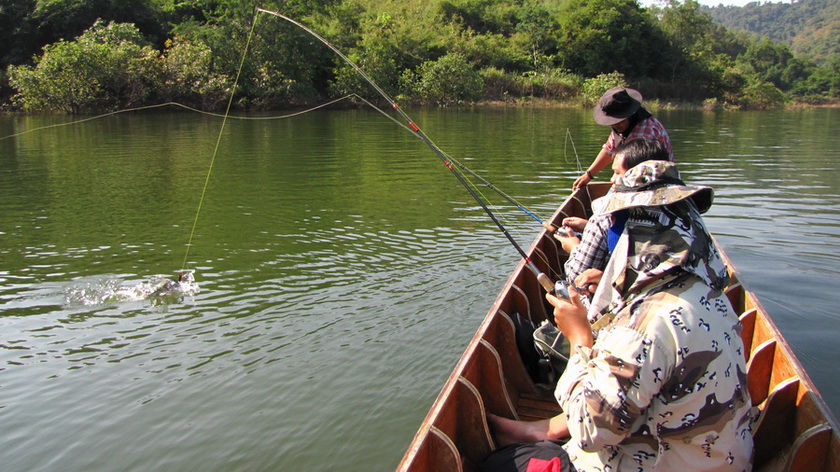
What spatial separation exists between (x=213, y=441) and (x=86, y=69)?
1162 inches

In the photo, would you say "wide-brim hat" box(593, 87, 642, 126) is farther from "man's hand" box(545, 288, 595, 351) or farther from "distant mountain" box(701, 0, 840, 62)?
"distant mountain" box(701, 0, 840, 62)

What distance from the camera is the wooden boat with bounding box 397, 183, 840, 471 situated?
2310 millimetres

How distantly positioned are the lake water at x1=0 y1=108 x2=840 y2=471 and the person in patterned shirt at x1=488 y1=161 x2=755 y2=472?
2.07m

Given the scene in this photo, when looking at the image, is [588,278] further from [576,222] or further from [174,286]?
[174,286]

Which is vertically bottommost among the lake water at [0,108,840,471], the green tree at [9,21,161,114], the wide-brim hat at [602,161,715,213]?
the lake water at [0,108,840,471]

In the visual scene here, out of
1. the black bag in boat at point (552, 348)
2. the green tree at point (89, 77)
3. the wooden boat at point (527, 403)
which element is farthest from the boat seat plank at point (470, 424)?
the green tree at point (89, 77)

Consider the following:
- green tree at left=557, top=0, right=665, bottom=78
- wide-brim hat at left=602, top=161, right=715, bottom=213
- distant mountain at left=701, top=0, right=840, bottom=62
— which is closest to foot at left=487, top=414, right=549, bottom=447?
wide-brim hat at left=602, top=161, right=715, bottom=213

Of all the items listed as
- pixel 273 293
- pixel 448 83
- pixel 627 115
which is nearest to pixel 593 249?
pixel 627 115

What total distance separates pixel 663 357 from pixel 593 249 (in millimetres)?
1487

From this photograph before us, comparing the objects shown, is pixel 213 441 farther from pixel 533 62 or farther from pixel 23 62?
pixel 533 62

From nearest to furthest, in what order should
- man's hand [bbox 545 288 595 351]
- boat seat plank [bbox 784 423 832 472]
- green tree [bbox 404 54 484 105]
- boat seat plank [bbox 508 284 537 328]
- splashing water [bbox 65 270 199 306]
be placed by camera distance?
man's hand [bbox 545 288 595 351]
boat seat plank [bbox 784 423 832 472]
boat seat plank [bbox 508 284 537 328]
splashing water [bbox 65 270 199 306]
green tree [bbox 404 54 484 105]

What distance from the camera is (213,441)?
3.84 m

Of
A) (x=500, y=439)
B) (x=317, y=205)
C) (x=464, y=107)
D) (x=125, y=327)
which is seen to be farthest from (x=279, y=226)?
(x=464, y=107)

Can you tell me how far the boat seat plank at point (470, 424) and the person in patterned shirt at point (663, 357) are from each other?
0.77m
